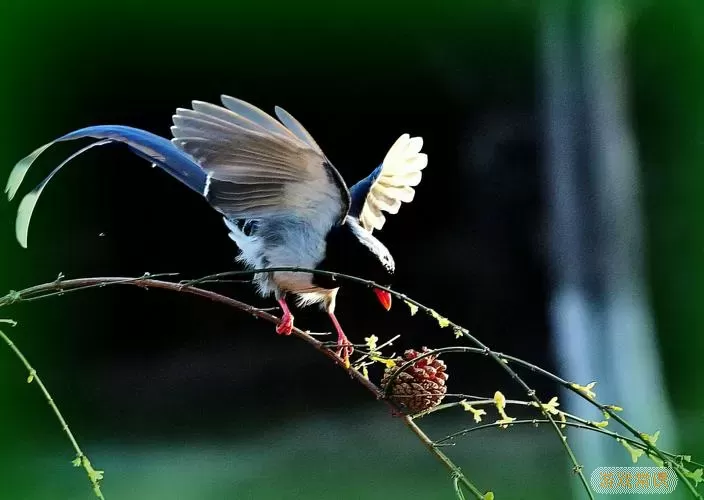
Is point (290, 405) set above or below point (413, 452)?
above

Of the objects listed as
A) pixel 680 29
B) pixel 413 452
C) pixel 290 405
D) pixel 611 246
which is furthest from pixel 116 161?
pixel 680 29

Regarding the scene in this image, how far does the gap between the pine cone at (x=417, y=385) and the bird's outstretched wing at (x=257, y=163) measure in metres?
0.25

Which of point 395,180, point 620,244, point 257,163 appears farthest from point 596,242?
point 257,163

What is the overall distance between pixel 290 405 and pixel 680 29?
88 cm

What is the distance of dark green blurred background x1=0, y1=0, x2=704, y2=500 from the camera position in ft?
3.64

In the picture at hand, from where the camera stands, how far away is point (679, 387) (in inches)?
44.9

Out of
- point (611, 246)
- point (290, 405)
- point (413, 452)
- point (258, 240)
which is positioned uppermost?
point (258, 240)

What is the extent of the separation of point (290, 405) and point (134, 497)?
0.29 meters

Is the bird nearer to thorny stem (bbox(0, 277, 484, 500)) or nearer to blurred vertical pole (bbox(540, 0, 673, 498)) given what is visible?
thorny stem (bbox(0, 277, 484, 500))

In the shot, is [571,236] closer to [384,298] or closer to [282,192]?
[384,298]

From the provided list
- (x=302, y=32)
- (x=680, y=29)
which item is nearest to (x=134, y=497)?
(x=302, y=32)

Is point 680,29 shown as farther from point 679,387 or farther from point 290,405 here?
point 290,405

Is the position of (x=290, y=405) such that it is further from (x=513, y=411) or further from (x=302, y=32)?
(x=302, y=32)

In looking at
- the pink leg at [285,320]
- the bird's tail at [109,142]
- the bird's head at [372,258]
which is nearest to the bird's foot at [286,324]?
the pink leg at [285,320]
